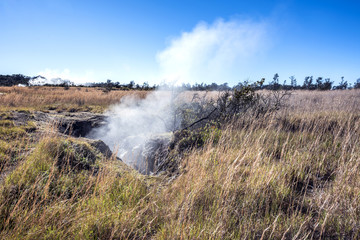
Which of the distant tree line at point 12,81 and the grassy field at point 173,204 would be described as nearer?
the grassy field at point 173,204

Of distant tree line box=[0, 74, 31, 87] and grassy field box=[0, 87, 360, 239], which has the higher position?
distant tree line box=[0, 74, 31, 87]

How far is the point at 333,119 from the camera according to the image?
5.31 meters

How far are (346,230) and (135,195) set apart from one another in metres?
2.32

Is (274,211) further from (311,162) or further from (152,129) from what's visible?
(152,129)

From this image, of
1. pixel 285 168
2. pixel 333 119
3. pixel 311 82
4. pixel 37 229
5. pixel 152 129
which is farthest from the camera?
pixel 311 82

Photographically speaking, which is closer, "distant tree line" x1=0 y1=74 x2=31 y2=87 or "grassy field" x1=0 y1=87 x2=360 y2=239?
"grassy field" x1=0 y1=87 x2=360 y2=239

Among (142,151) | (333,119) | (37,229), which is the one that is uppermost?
(333,119)

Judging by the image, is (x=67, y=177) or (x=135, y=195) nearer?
(x=135, y=195)

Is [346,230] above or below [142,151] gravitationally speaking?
above

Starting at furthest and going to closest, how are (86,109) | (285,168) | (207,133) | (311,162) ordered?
(86,109) < (207,133) < (311,162) < (285,168)

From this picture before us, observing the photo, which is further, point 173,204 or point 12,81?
point 12,81

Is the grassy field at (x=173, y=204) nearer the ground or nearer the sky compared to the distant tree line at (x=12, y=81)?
nearer the ground

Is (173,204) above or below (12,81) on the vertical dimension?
below

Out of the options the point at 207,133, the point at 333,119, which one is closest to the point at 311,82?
the point at 333,119
